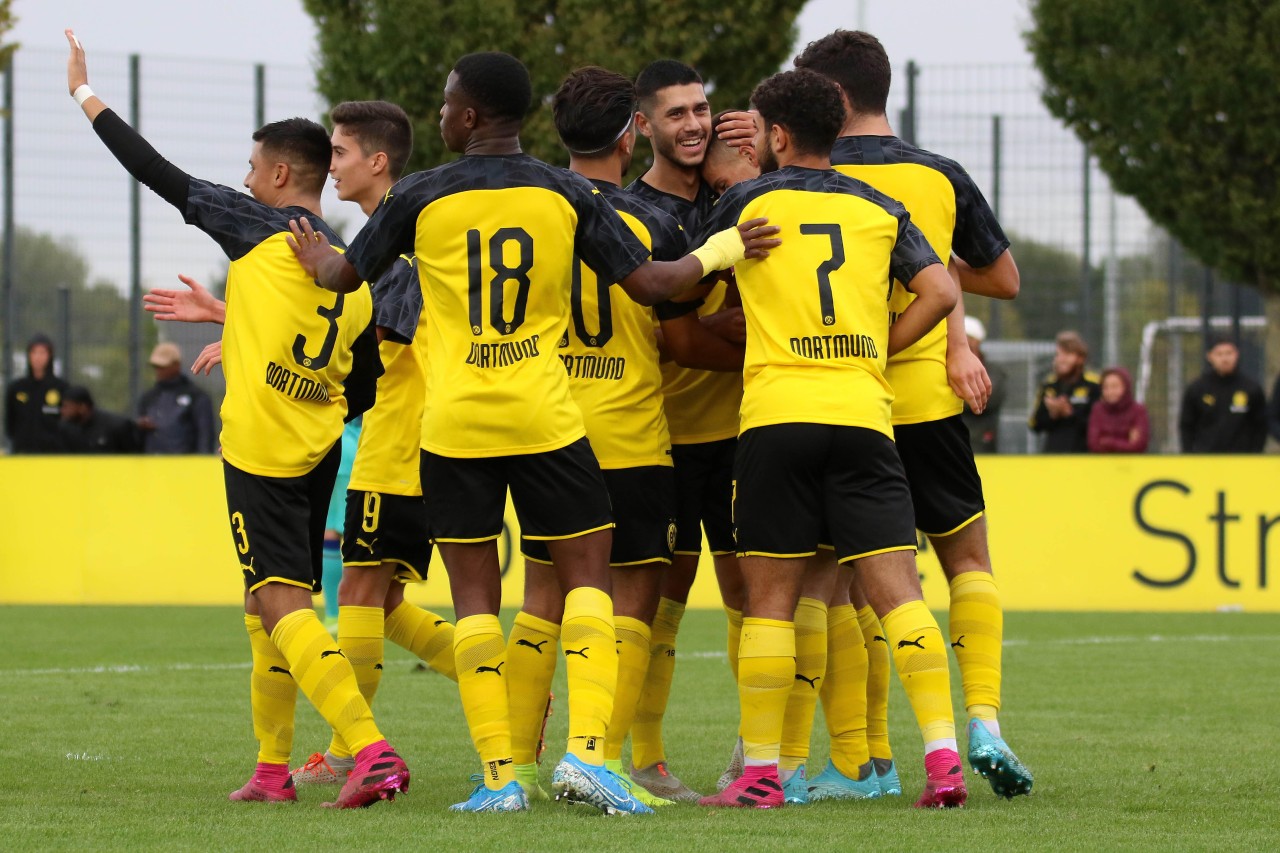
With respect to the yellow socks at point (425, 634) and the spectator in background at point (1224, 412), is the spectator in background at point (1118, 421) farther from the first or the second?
the yellow socks at point (425, 634)

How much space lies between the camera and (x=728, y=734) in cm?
754

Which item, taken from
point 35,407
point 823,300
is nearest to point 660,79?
point 823,300

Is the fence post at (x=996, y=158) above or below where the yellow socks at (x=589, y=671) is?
above

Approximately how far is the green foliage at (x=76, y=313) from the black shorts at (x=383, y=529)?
10.8m

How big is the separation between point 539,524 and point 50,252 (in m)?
12.4

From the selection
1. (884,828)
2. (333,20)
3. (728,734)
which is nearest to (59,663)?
(728,734)

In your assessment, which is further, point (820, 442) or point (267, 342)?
point (267, 342)

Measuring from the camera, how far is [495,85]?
5.45 metres

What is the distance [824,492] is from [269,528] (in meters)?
1.68

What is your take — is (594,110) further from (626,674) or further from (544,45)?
(544,45)

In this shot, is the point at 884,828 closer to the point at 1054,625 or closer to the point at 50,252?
the point at 1054,625

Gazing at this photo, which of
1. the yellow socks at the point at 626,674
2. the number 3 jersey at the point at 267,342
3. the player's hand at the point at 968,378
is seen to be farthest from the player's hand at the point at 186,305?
the player's hand at the point at 968,378

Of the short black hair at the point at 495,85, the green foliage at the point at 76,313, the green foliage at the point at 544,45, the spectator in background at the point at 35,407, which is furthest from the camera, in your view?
the green foliage at the point at 544,45

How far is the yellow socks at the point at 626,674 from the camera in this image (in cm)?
589
